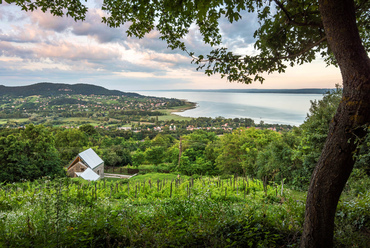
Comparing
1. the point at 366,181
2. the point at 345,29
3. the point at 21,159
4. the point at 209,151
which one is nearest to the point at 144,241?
the point at 345,29

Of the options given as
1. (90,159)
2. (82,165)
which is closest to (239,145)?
(90,159)

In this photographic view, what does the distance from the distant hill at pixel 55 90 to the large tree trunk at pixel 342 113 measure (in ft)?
435

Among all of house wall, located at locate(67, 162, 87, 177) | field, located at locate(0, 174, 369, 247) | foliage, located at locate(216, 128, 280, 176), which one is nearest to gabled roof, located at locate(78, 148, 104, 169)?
house wall, located at locate(67, 162, 87, 177)

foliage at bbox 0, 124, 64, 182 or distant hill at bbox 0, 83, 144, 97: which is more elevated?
distant hill at bbox 0, 83, 144, 97

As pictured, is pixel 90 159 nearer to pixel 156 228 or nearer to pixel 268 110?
pixel 156 228

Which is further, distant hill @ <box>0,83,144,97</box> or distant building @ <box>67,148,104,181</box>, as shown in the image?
distant hill @ <box>0,83,144,97</box>

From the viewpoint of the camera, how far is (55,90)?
386ft

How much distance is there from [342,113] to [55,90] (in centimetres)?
14022

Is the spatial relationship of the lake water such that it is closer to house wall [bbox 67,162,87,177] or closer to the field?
the field

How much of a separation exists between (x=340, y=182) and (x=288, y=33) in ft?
9.25

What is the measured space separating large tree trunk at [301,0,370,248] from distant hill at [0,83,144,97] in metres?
133

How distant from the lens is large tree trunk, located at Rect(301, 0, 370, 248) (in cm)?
206

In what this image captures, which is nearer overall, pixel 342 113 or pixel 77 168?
pixel 342 113

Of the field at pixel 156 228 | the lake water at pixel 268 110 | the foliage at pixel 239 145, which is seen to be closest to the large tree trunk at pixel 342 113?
the field at pixel 156 228
